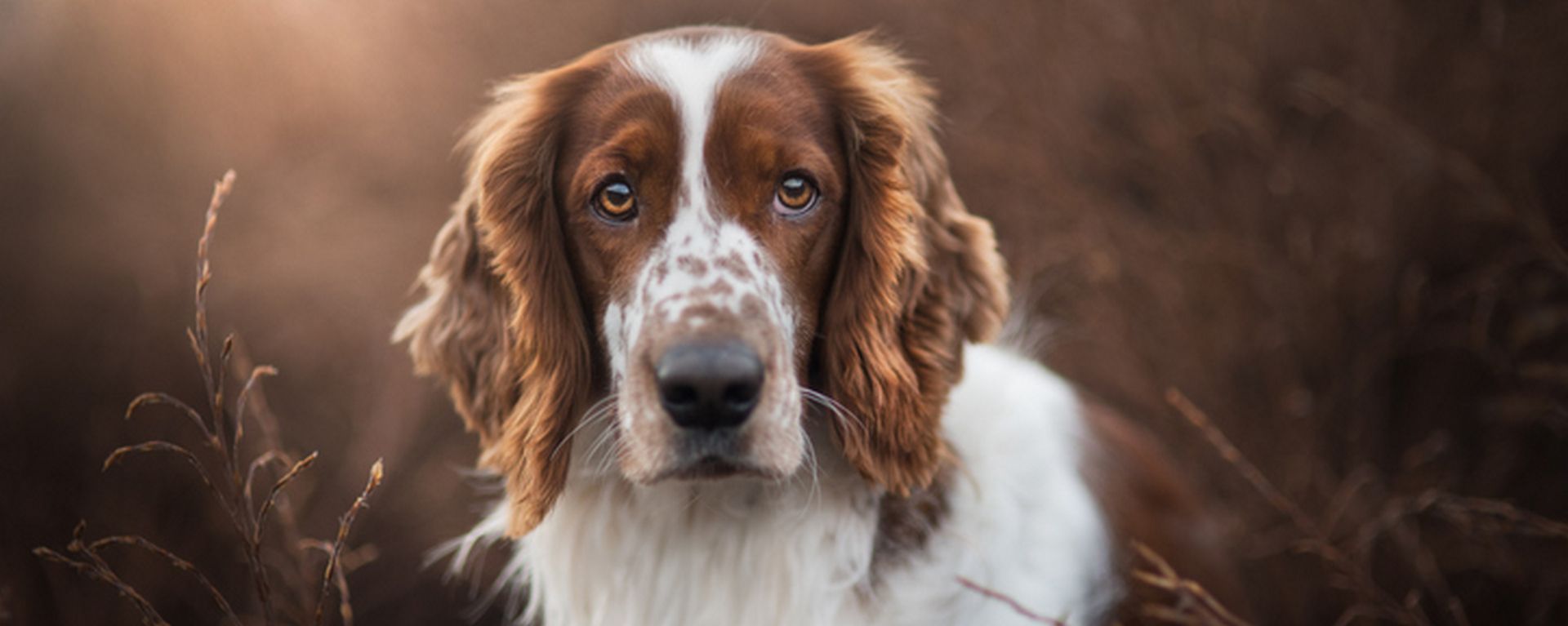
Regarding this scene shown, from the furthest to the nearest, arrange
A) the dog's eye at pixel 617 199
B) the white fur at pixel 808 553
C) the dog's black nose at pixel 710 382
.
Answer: the white fur at pixel 808 553 → the dog's eye at pixel 617 199 → the dog's black nose at pixel 710 382

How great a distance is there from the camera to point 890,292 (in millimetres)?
2064

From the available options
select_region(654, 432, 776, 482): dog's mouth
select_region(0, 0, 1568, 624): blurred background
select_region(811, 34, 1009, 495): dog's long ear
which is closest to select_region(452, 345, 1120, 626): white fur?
select_region(811, 34, 1009, 495): dog's long ear

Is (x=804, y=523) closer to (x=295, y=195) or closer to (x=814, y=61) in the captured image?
(x=814, y=61)

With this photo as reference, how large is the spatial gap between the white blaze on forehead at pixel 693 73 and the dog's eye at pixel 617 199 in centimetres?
10

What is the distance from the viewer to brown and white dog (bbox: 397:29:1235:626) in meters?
1.93

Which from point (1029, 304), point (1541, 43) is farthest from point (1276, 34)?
point (1029, 304)

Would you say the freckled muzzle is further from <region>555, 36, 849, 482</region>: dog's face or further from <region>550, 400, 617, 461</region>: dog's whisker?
<region>550, 400, 617, 461</region>: dog's whisker

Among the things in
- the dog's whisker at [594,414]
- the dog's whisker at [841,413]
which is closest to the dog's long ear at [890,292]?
the dog's whisker at [841,413]

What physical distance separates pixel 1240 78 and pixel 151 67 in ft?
14.5

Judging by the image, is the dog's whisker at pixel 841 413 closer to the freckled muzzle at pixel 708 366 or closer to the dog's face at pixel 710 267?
the dog's face at pixel 710 267

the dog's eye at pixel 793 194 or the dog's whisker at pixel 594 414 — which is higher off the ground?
the dog's eye at pixel 793 194

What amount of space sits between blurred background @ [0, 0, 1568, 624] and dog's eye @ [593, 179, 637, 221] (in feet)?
6.82

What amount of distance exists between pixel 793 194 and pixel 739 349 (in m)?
0.37

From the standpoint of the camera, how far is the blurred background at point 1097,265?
12.6ft
